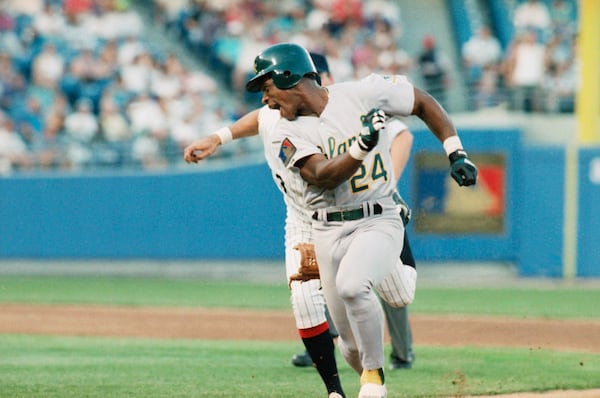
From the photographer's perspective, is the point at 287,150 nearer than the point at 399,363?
Yes

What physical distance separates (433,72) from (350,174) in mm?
12565

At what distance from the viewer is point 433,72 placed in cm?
1759

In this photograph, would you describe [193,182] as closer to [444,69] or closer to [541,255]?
[444,69]

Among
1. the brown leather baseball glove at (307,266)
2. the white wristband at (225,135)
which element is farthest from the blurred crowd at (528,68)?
the brown leather baseball glove at (307,266)

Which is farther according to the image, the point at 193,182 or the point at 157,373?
the point at 193,182

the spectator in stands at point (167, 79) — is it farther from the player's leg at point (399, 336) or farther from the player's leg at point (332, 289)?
the player's leg at point (332, 289)

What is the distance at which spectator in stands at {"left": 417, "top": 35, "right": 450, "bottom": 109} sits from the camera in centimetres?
1703

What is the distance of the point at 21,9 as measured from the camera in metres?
19.3

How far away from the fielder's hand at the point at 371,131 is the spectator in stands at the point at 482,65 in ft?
39.2

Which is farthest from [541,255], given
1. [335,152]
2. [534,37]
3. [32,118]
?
[335,152]

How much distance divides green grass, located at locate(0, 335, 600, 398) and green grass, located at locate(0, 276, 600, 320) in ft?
11.3

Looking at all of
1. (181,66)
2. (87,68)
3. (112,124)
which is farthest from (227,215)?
(87,68)

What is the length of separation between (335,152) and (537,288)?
33.2 ft

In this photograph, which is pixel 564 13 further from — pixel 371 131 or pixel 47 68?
pixel 371 131
